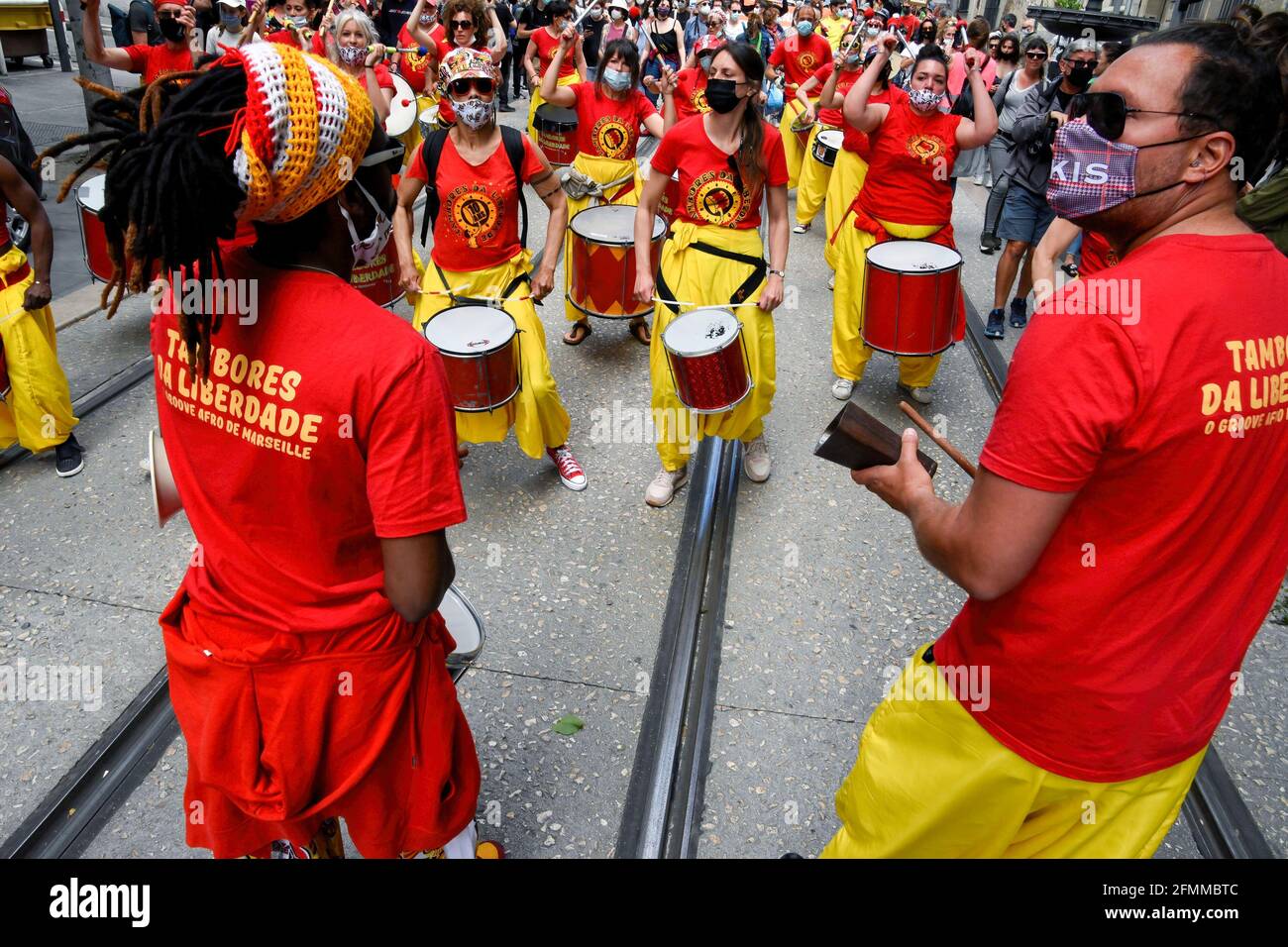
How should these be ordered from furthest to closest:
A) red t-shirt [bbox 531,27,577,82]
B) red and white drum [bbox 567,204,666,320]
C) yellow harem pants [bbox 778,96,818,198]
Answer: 1. yellow harem pants [bbox 778,96,818,198]
2. red t-shirt [bbox 531,27,577,82]
3. red and white drum [bbox 567,204,666,320]

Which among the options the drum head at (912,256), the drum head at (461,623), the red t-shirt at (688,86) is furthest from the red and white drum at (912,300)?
the red t-shirt at (688,86)

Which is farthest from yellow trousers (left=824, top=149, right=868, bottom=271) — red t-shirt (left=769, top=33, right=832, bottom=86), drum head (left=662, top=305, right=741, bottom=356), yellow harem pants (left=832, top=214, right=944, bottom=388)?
red t-shirt (left=769, top=33, right=832, bottom=86)

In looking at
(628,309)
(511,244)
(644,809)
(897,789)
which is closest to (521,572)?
(644,809)

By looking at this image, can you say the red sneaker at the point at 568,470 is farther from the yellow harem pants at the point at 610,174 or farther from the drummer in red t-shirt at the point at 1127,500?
the drummer in red t-shirt at the point at 1127,500

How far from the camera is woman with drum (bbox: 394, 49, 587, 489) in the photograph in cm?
456

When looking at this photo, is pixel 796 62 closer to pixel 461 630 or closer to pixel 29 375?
pixel 29 375

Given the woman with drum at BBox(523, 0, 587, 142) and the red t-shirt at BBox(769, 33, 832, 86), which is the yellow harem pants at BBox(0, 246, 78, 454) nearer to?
the woman with drum at BBox(523, 0, 587, 142)

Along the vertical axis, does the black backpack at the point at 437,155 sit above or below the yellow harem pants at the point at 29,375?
above

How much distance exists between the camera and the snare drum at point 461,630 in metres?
2.19

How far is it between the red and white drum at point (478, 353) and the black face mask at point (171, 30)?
12.8 feet

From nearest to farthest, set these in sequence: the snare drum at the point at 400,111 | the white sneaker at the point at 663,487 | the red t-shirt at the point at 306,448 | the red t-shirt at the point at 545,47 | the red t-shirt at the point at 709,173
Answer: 1. the red t-shirt at the point at 306,448
2. the red t-shirt at the point at 709,173
3. the white sneaker at the point at 663,487
4. the snare drum at the point at 400,111
5. the red t-shirt at the point at 545,47

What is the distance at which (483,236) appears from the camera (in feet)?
15.4

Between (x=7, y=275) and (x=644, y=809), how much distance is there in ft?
13.3

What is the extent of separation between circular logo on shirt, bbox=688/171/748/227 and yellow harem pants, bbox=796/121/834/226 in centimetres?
522
